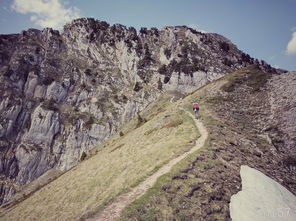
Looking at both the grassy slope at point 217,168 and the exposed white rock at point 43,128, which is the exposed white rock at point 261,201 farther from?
the exposed white rock at point 43,128

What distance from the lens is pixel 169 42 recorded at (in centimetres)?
18912

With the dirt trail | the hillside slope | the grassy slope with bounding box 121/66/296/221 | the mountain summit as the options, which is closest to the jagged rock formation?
the mountain summit

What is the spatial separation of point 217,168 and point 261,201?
15.2ft

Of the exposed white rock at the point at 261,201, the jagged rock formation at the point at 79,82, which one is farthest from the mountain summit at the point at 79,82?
the exposed white rock at the point at 261,201

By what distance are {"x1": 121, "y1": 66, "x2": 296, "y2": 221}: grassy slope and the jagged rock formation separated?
106329mm

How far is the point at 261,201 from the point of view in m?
19.0

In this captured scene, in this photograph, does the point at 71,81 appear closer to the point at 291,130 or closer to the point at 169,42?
the point at 169,42

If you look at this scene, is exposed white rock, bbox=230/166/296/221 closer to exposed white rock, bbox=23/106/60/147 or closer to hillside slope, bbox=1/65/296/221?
hillside slope, bbox=1/65/296/221

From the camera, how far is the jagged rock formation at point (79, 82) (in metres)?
138

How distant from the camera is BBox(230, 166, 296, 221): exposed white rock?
1745cm

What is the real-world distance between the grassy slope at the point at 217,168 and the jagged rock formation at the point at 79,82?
10633 centimetres

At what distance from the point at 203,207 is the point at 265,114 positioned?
3180cm

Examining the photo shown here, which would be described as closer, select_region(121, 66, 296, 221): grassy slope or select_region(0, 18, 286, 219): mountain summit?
select_region(121, 66, 296, 221): grassy slope

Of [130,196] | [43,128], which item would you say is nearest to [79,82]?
[43,128]
